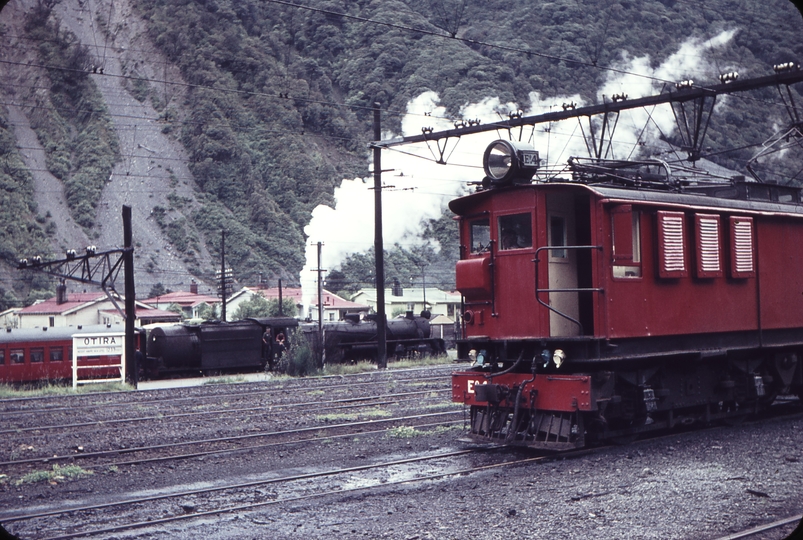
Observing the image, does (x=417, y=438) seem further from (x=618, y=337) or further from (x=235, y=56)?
(x=235, y=56)

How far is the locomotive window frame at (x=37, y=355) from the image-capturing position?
104 feet

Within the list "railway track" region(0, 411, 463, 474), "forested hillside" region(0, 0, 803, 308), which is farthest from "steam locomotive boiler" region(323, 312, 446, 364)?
"forested hillside" region(0, 0, 803, 308)

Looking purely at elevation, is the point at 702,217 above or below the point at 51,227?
below

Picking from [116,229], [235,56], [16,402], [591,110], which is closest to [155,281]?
[116,229]

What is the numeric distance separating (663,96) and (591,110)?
5.76 ft

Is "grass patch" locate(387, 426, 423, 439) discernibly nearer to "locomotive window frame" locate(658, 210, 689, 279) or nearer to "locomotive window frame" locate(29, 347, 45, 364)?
"locomotive window frame" locate(658, 210, 689, 279)

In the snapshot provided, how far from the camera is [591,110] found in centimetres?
1798

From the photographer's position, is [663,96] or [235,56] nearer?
[663,96]

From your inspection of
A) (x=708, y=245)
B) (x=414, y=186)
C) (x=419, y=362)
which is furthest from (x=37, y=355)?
(x=414, y=186)

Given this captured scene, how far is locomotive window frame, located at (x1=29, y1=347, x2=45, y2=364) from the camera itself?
3167 centimetres

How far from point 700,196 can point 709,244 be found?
82 cm

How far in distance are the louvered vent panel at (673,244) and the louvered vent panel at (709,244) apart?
47 centimetres

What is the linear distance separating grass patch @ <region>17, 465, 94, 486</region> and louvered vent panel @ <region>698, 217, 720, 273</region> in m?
9.03

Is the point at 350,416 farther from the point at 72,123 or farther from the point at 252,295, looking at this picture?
the point at 72,123
